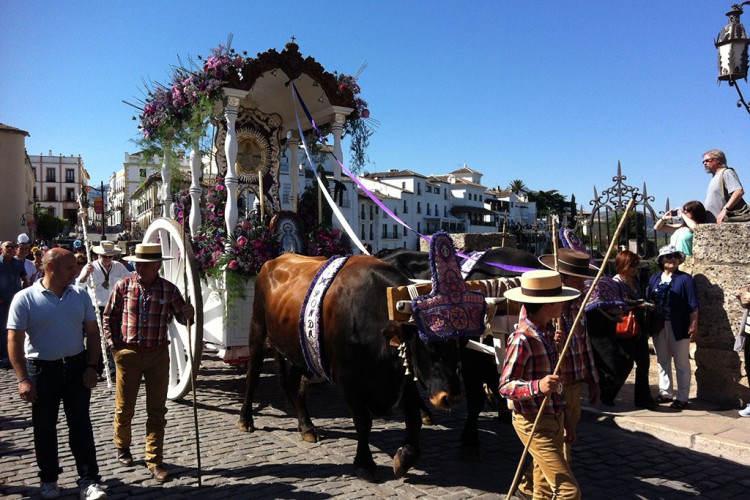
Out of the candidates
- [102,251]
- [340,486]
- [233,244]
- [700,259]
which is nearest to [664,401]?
[700,259]

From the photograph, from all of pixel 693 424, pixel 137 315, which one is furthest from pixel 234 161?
pixel 693 424

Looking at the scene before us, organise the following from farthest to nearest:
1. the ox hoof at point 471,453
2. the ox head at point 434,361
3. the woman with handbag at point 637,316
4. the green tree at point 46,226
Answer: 1. the green tree at point 46,226
2. the woman with handbag at point 637,316
3. the ox hoof at point 471,453
4. the ox head at point 434,361

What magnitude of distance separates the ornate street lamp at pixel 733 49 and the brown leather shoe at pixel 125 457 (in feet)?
30.6

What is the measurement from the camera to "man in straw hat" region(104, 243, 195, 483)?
4.95m

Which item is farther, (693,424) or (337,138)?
(337,138)

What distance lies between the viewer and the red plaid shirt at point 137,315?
496 cm

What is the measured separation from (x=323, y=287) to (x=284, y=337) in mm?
873

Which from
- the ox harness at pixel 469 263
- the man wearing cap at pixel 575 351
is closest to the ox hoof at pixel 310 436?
the ox harness at pixel 469 263

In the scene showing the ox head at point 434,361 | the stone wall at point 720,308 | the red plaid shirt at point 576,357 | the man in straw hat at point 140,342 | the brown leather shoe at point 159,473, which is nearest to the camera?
the red plaid shirt at point 576,357

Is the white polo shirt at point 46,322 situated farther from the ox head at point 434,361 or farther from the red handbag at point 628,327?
the red handbag at point 628,327

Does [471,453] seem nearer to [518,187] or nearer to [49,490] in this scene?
[49,490]

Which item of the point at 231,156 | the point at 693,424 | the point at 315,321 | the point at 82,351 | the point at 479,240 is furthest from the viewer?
the point at 479,240

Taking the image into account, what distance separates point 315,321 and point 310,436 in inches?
51.4

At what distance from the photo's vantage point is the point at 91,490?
4223mm
